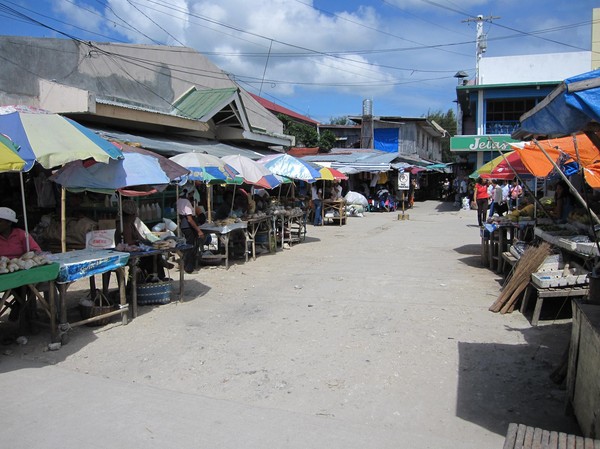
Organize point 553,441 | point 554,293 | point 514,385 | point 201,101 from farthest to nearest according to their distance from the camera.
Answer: point 201,101 → point 554,293 → point 514,385 → point 553,441

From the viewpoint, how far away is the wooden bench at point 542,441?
9.68 ft

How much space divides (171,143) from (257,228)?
4171 millimetres

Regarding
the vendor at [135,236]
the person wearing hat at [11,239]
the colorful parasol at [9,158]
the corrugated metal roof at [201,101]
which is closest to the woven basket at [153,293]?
the vendor at [135,236]

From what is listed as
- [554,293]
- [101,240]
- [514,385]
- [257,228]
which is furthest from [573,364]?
[257,228]

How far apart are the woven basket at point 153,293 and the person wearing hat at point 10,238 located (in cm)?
201

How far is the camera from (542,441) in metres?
3.00

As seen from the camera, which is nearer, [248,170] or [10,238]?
[10,238]

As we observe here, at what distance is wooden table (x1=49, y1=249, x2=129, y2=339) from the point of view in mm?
5797

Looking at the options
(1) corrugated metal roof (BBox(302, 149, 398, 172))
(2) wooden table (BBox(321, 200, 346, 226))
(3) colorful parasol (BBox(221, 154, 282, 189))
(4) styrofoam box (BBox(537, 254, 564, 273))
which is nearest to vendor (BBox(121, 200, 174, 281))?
(3) colorful parasol (BBox(221, 154, 282, 189))

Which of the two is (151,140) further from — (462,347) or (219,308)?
(462,347)

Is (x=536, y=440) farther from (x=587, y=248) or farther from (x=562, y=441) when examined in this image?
(x=587, y=248)

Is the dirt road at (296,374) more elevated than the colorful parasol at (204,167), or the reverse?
the colorful parasol at (204,167)

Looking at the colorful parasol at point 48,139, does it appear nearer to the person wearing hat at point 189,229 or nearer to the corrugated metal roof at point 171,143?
the person wearing hat at point 189,229

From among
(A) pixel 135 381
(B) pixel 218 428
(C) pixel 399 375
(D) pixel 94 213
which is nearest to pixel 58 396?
(A) pixel 135 381
